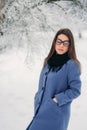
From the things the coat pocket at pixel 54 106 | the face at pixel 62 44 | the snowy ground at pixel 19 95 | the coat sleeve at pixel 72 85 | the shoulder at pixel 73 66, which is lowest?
the snowy ground at pixel 19 95

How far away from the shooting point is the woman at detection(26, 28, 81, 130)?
3869 millimetres

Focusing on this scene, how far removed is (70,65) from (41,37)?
287 inches

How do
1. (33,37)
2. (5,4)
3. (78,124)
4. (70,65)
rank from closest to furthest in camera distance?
(70,65) < (78,124) < (5,4) < (33,37)

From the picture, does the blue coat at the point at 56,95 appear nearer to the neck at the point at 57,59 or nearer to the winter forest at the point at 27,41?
the neck at the point at 57,59

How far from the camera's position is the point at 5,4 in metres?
9.57

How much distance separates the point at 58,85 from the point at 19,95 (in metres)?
6.19

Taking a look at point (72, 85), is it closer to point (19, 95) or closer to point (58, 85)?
point (58, 85)

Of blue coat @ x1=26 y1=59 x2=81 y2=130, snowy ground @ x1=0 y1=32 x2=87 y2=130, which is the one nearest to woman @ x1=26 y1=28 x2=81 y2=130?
blue coat @ x1=26 y1=59 x2=81 y2=130

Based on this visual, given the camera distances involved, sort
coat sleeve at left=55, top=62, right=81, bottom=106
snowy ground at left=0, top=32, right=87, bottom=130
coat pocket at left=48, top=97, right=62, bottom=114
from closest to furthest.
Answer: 1. coat sleeve at left=55, top=62, right=81, bottom=106
2. coat pocket at left=48, top=97, right=62, bottom=114
3. snowy ground at left=0, top=32, right=87, bottom=130

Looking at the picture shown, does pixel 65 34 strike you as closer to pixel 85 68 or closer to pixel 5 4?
pixel 5 4

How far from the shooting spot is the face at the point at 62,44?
392 centimetres

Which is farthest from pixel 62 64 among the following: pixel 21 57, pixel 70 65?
pixel 21 57

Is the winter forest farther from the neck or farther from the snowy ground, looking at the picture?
the neck

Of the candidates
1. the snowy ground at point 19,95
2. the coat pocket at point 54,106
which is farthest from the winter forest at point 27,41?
the coat pocket at point 54,106
